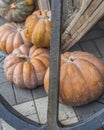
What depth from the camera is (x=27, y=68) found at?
2186 millimetres

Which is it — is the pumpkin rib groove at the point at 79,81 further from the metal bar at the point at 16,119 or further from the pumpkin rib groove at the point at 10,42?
the pumpkin rib groove at the point at 10,42

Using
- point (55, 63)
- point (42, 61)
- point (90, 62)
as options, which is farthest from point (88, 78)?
point (55, 63)

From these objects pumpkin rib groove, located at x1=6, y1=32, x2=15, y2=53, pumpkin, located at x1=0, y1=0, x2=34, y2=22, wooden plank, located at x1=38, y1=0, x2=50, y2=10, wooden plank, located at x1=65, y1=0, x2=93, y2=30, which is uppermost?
wooden plank, located at x1=65, y1=0, x2=93, y2=30

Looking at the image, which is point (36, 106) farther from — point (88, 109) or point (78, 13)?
point (78, 13)

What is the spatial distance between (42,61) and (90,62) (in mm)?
350

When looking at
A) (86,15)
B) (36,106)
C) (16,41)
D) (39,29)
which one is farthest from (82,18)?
(36,106)

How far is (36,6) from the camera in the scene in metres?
2.82

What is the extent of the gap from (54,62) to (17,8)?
1.43 metres

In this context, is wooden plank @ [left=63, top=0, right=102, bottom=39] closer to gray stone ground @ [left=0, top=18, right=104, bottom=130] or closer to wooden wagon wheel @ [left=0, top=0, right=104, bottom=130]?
gray stone ground @ [left=0, top=18, right=104, bottom=130]

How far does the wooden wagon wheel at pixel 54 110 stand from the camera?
1.35 metres

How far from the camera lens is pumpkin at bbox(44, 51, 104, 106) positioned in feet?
6.53

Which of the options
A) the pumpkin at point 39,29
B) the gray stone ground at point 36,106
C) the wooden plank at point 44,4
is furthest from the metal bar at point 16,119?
the wooden plank at point 44,4

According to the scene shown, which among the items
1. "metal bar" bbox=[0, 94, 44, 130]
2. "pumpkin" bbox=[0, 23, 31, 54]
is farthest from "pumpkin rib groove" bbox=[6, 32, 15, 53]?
"metal bar" bbox=[0, 94, 44, 130]

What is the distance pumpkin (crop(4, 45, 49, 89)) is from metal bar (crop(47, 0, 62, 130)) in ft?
1.90
